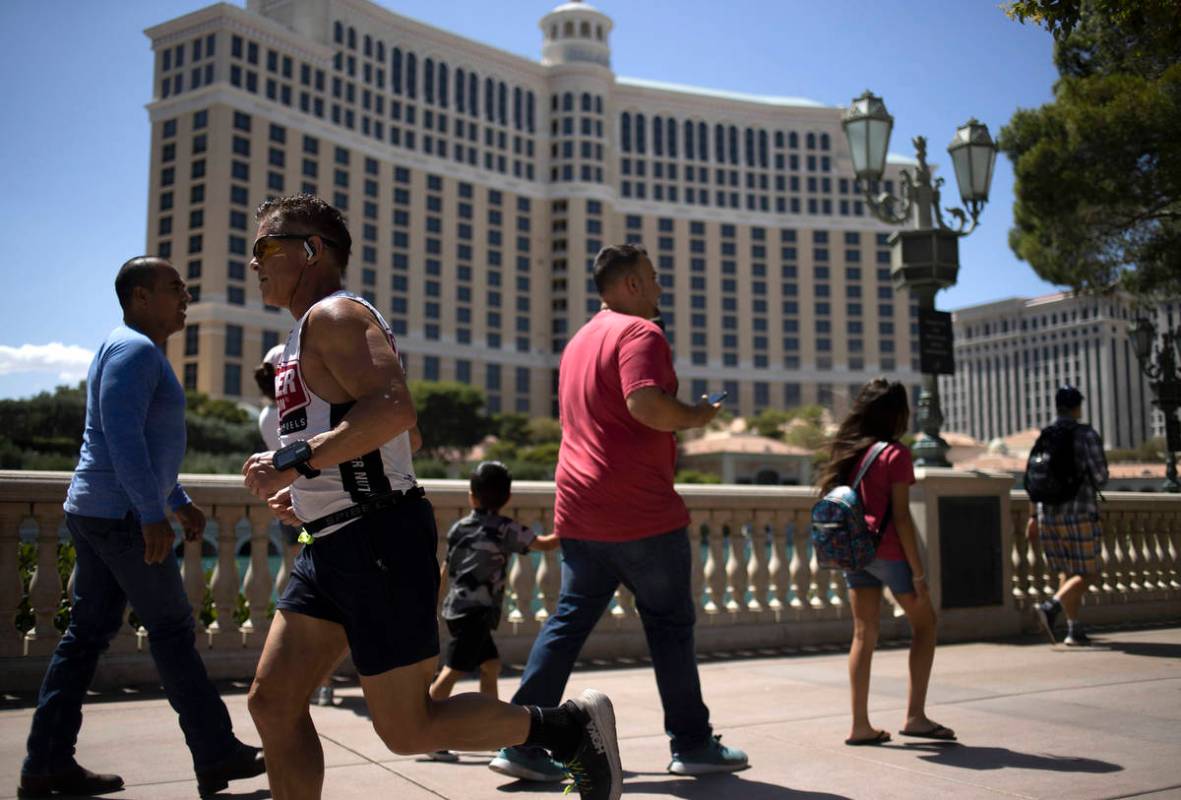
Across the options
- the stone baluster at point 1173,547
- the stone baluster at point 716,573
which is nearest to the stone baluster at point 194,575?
the stone baluster at point 716,573

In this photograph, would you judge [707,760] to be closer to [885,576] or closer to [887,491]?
[885,576]

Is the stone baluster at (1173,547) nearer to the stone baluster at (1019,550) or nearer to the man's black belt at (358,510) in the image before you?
the stone baluster at (1019,550)

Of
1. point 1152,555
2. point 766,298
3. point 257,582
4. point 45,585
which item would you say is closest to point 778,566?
point 257,582

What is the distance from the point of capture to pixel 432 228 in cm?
10762

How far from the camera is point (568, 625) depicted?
4.17 m

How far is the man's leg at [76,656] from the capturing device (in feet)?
12.4

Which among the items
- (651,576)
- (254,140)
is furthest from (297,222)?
(254,140)

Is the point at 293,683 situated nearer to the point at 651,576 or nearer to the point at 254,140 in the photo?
the point at 651,576

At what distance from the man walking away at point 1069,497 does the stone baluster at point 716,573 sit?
2377mm

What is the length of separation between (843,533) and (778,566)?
361 cm

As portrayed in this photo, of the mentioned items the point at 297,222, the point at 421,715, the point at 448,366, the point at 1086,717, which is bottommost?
the point at 1086,717

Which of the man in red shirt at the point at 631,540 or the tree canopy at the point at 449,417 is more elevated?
the tree canopy at the point at 449,417

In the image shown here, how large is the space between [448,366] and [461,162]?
2167 centimetres

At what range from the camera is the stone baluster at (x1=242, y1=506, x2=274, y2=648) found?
6.45 metres
